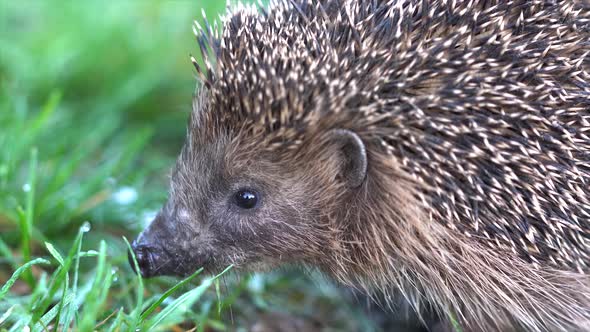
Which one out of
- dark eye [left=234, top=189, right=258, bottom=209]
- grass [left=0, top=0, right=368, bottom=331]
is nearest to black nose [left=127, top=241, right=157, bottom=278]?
grass [left=0, top=0, right=368, bottom=331]

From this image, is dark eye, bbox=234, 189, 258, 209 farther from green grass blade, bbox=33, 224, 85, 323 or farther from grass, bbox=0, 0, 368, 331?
green grass blade, bbox=33, 224, 85, 323

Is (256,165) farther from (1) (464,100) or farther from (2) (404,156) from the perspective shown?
(1) (464,100)

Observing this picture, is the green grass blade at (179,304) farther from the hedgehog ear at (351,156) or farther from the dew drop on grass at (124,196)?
the dew drop on grass at (124,196)

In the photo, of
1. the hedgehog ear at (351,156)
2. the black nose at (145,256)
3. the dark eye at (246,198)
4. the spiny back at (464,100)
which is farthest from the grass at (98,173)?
the spiny back at (464,100)

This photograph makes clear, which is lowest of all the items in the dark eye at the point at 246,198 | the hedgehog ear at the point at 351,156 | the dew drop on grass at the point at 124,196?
the dew drop on grass at the point at 124,196

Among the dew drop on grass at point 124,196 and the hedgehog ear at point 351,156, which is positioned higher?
the hedgehog ear at point 351,156

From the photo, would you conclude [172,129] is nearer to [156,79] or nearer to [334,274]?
[156,79]
